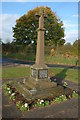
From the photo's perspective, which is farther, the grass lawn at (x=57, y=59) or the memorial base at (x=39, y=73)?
the grass lawn at (x=57, y=59)

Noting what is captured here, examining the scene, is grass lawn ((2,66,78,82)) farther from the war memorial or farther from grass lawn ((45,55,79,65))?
grass lawn ((45,55,79,65))

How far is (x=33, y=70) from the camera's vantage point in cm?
829

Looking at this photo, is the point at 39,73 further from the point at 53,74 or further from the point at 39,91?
the point at 53,74

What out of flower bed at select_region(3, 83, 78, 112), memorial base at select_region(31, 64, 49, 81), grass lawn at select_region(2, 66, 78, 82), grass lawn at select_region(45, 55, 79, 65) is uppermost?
grass lawn at select_region(45, 55, 79, 65)

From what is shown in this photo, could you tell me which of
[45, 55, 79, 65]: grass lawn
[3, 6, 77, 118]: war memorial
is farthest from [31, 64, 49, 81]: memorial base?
[45, 55, 79, 65]: grass lawn

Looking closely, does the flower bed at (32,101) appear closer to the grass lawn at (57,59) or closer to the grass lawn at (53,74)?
the grass lawn at (53,74)

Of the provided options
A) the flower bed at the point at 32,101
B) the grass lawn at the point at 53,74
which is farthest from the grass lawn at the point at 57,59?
the flower bed at the point at 32,101

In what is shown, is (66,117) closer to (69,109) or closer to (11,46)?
(69,109)

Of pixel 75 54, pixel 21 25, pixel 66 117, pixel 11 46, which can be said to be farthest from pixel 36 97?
pixel 11 46

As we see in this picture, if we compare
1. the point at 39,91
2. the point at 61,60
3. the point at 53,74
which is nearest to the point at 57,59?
the point at 61,60

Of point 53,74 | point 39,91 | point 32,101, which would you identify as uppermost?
point 53,74

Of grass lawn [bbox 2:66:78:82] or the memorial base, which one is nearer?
the memorial base

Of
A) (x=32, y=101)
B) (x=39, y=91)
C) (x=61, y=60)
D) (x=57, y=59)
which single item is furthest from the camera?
(x=57, y=59)

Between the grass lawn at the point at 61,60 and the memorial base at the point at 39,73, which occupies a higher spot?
the grass lawn at the point at 61,60
